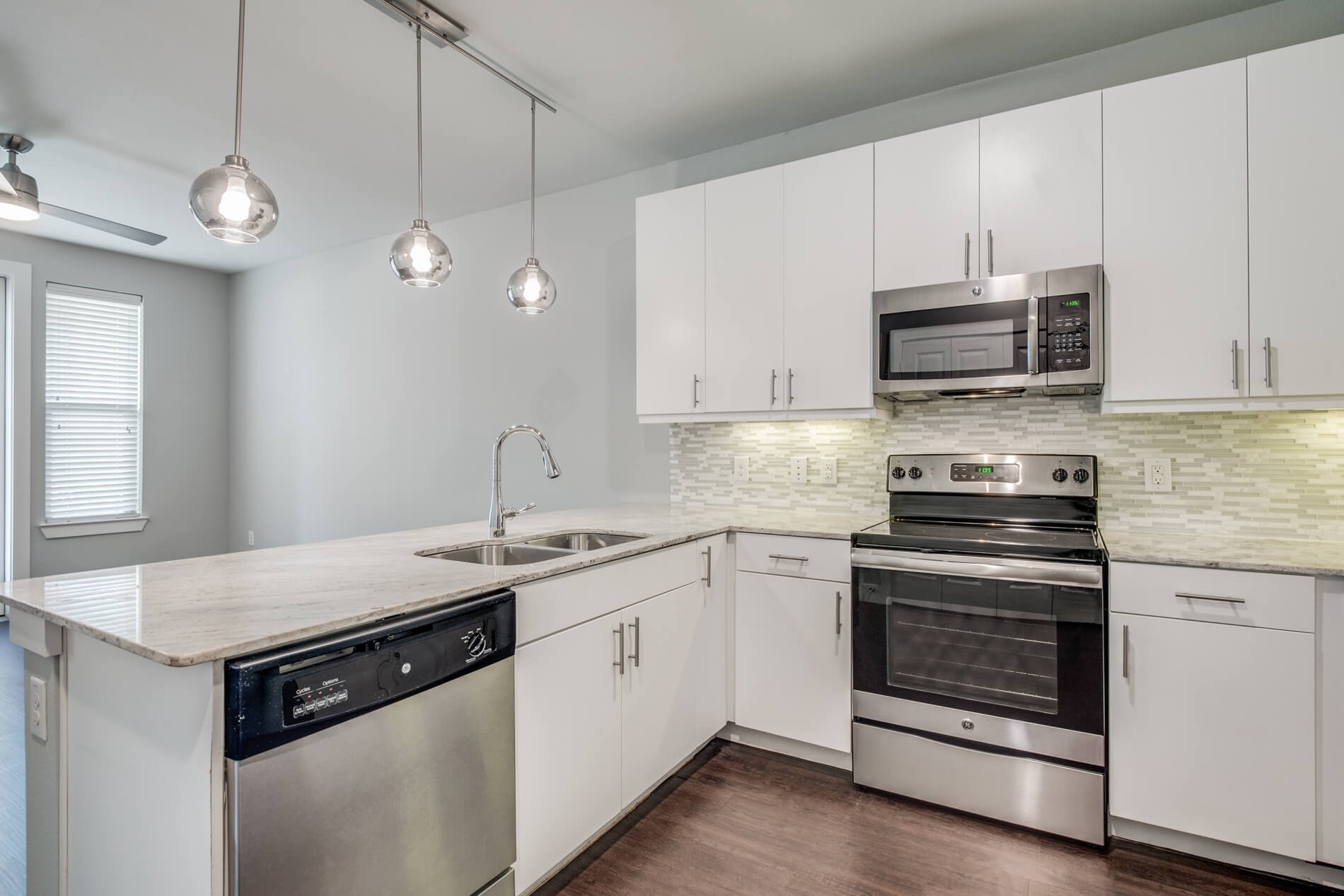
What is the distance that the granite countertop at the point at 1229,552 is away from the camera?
1797 mm

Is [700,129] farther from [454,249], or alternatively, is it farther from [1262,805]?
[1262,805]

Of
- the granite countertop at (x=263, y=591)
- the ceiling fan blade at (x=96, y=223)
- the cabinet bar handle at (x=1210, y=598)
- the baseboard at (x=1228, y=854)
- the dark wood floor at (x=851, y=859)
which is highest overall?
the ceiling fan blade at (x=96, y=223)

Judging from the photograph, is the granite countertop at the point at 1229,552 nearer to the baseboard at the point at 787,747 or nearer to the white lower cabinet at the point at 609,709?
the baseboard at the point at 787,747

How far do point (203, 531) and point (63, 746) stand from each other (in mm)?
5047

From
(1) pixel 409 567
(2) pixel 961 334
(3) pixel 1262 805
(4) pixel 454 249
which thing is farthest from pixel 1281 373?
(4) pixel 454 249

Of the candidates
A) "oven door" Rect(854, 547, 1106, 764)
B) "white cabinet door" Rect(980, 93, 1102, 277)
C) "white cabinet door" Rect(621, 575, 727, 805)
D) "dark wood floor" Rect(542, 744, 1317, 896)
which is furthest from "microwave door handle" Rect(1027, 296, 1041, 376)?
"dark wood floor" Rect(542, 744, 1317, 896)

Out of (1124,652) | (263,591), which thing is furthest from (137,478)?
(1124,652)

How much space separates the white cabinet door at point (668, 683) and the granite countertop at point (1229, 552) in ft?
4.41

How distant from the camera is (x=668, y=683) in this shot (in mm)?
2295

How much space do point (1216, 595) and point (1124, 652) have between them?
11.3 inches

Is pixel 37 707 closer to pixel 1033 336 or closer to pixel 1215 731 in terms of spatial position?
pixel 1033 336

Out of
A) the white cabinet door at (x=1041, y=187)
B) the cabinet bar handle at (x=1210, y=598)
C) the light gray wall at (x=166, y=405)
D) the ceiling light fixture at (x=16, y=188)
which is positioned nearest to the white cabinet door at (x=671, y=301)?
the white cabinet door at (x=1041, y=187)

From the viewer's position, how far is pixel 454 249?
4.32m

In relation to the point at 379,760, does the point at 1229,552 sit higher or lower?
higher
